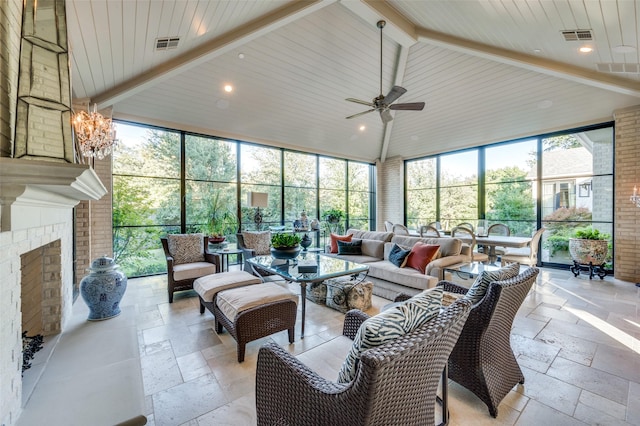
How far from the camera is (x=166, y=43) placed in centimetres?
348

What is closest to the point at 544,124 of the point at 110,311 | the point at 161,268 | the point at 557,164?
the point at 557,164

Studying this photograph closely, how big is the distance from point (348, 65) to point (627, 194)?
5.66 m

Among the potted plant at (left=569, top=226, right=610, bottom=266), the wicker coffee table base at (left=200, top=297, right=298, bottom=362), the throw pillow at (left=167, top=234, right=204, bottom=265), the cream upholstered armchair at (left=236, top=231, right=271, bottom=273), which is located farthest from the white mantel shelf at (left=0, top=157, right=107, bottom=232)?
the potted plant at (left=569, top=226, right=610, bottom=266)

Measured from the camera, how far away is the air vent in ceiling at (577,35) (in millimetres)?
3202

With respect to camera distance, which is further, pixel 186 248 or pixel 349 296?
pixel 186 248

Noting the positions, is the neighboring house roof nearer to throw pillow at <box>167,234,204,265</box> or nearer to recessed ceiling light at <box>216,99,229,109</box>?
recessed ceiling light at <box>216,99,229,109</box>

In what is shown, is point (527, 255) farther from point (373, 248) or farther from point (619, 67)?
point (619, 67)

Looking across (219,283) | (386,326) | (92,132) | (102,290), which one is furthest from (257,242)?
(386,326)

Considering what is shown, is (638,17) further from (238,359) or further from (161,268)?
(161,268)

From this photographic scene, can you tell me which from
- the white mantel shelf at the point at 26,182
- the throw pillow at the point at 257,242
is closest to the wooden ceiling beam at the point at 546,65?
the throw pillow at the point at 257,242

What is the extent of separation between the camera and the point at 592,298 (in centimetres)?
395

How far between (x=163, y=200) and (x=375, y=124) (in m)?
5.54

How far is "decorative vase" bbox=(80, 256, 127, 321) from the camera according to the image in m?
2.60

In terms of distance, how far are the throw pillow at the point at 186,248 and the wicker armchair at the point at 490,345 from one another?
12.9ft
